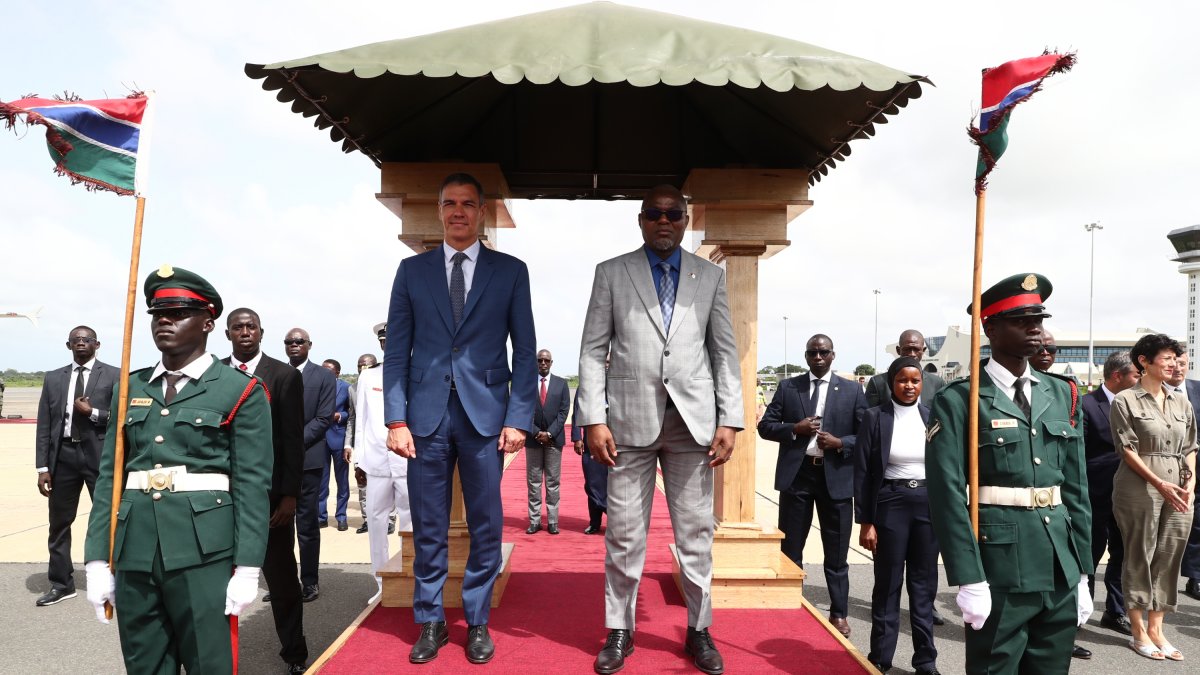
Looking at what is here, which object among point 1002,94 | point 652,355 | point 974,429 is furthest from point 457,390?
point 1002,94

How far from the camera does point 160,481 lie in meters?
2.72

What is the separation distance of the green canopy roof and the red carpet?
262cm

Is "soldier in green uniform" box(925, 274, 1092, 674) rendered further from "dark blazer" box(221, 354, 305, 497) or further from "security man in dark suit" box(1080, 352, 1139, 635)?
"security man in dark suit" box(1080, 352, 1139, 635)

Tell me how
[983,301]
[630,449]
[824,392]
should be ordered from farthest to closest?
[824,392]
[630,449]
[983,301]

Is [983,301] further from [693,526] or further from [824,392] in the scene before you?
[824,392]

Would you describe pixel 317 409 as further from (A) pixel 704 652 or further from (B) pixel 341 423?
(A) pixel 704 652

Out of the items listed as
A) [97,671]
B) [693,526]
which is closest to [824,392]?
[693,526]

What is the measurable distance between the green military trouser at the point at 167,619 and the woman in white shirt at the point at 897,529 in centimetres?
338

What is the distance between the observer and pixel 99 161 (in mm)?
2980

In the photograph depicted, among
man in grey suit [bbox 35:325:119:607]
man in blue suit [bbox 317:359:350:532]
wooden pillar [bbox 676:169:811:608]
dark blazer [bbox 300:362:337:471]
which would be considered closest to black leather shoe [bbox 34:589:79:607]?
man in grey suit [bbox 35:325:119:607]

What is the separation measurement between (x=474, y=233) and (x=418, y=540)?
1528mm

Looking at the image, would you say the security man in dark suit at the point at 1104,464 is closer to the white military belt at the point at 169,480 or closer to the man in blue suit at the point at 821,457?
the man in blue suit at the point at 821,457

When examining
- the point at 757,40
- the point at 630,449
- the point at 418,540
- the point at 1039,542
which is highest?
the point at 757,40

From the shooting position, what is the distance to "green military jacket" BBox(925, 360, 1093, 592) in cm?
269
